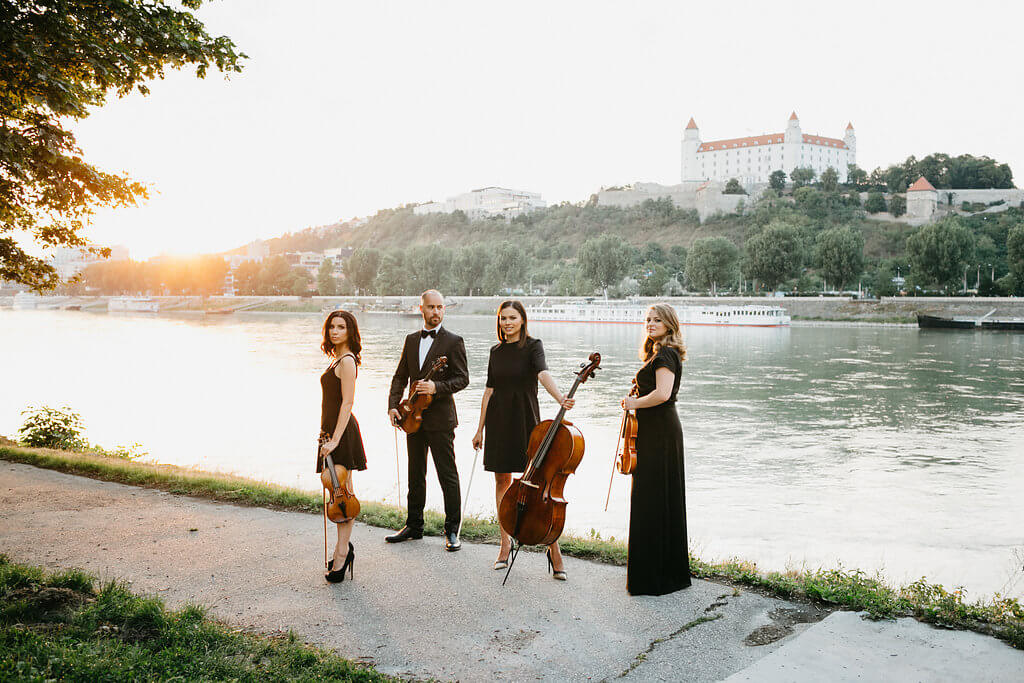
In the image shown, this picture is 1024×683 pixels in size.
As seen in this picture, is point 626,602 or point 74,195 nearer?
point 626,602

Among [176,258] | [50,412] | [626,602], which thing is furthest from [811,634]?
[176,258]

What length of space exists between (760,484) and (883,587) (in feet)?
21.0

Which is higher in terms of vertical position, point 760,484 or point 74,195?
point 74,195

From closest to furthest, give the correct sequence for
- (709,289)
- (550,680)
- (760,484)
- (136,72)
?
(550,680)
(136,72)
(760,484)
(709,289)

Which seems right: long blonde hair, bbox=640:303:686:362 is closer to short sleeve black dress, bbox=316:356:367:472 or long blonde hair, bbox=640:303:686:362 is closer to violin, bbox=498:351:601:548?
violin, bbox=498:351:601:548

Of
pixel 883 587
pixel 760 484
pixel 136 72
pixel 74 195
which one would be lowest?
pixel 760 484

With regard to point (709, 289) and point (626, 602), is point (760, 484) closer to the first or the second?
point (626, 602)

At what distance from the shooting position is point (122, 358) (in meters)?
32.5

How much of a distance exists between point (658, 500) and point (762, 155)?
130107 mm

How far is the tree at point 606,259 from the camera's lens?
80.2m

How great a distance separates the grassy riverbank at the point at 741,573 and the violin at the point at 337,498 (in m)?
1.25

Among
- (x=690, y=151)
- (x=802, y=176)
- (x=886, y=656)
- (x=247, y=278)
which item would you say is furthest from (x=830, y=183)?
(x=886, y=656)

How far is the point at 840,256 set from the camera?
66.0 meters

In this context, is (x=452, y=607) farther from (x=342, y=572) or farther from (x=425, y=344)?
(x=425, y=344)
